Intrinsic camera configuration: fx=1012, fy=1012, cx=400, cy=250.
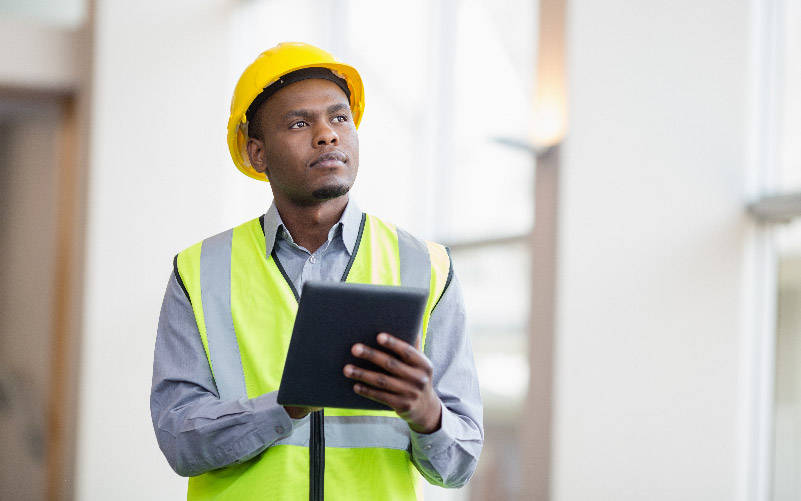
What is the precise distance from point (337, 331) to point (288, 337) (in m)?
0.27

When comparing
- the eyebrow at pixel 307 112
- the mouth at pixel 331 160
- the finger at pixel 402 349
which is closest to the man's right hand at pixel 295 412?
the finger at pixel 402 349

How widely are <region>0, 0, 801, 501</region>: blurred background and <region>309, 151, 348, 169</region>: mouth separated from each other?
184cm

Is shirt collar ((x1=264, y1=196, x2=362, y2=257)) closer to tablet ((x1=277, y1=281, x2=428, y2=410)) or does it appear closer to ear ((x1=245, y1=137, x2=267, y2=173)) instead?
ear ((x1=245, y1=137, x2=267, y2=173))

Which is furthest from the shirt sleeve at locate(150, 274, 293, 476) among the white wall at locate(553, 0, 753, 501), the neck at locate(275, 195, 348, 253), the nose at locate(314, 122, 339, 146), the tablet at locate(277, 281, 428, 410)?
the white wall at locate(553, 0, 753, 501)

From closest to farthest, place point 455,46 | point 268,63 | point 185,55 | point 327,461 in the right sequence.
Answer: point 327,461 → point 268,63 → point 455,46 → point 185,55

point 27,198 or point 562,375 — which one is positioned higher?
point 27,198

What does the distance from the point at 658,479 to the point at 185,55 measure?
391cm

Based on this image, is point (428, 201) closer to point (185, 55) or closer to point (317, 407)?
point (185, 55)

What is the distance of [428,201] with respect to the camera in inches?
219

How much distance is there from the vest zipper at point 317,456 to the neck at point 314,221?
32 cm

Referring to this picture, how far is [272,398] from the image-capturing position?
1580mm

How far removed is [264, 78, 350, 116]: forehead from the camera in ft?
6.01

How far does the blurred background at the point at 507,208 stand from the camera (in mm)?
3482

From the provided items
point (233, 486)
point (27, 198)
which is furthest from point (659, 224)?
point (27, 198)
